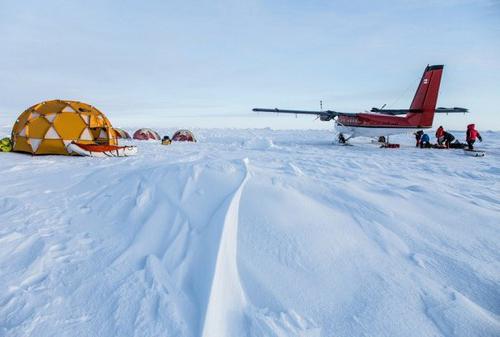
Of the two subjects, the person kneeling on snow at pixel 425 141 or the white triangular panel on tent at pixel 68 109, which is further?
the person kneeling on snow at pixel 425 141

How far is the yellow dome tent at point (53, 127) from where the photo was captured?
10570 mm

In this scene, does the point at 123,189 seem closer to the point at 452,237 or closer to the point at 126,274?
the point at 126,274

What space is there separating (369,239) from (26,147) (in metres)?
12.4

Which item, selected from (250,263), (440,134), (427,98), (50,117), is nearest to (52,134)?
(50,117)

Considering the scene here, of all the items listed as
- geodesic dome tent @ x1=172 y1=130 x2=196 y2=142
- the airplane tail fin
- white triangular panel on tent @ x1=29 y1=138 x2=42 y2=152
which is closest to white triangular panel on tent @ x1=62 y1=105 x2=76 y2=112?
white triangular panel on tent @ x1=29 y1=138 x2=42 y2=152

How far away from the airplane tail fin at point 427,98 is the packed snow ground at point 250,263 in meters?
16.6

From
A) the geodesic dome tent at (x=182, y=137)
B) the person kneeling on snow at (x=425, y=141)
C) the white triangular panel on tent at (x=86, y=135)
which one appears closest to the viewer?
the white triangular panel on tent at (x=86, y=135)

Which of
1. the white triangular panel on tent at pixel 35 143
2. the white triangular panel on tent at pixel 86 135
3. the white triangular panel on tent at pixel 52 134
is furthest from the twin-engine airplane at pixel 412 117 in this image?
the white triangular panel on tent at pixel 35 143

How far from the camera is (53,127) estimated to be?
34.6ft

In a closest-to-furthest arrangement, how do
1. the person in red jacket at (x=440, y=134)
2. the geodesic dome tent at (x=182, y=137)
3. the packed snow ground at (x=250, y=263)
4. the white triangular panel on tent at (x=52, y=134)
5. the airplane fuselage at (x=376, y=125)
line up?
1. the packed snow ground at (x=250, y=263)
2. the white triangular panel on tent at (x=52, y=134)
3. the person in red jacket at (x=440, y=134)
4. the airplane fuselage at (x=376, y=125)
5. the geodesic dome tent at (x=182, y=137)

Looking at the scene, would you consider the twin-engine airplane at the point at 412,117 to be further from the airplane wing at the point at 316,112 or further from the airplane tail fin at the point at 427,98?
the airplane wing at the point at 316,112

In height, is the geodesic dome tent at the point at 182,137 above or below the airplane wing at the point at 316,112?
below

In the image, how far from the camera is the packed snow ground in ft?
6.48

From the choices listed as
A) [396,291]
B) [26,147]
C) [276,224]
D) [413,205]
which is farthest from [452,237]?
[26,147]
